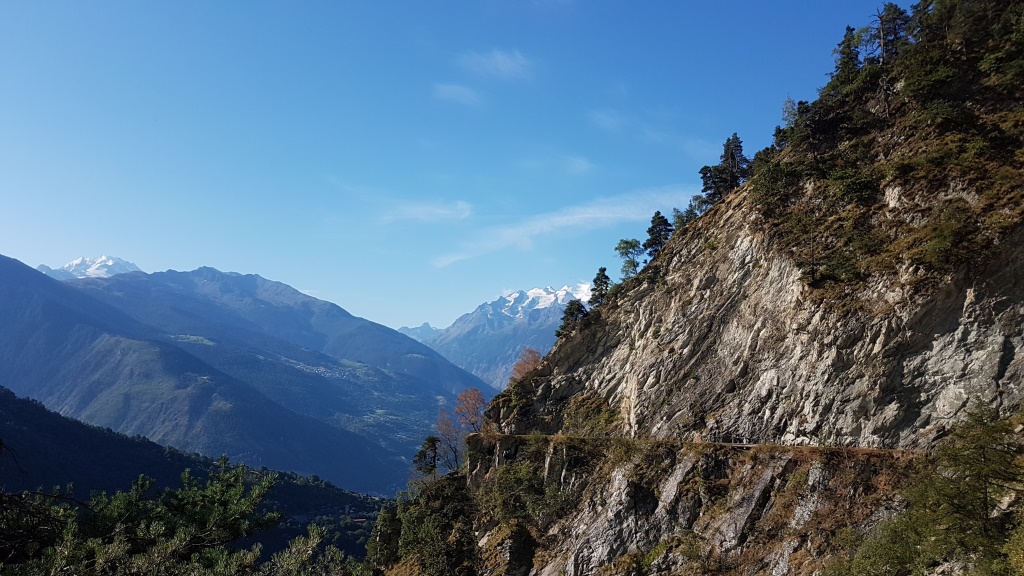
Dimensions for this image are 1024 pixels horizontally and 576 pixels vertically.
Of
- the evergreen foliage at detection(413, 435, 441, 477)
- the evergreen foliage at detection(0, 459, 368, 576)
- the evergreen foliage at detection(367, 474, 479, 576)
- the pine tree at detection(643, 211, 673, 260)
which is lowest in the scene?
the evergreen foliage at detection(367, 474, 479, 576)

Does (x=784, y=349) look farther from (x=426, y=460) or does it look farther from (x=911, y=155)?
(x=426, y=460)

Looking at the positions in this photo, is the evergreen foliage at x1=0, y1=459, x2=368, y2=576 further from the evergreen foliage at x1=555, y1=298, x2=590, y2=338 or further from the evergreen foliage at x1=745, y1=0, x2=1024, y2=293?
the evergreen foliage at x1=745, y1=0, x2=1024, y2=293

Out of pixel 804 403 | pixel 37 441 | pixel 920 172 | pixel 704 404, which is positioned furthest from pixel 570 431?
pixel 37 441

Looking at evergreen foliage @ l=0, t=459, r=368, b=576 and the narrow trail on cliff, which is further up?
the narrow trail on cliff

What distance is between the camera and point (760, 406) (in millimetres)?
43500

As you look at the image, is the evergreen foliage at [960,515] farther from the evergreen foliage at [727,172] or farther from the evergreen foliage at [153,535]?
the evergreen foliage at [727,172]

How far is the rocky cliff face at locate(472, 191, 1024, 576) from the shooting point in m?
34.7

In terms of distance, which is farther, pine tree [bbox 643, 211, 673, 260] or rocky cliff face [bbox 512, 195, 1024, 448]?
pine tree [bbox 643, 211, 673, 260]

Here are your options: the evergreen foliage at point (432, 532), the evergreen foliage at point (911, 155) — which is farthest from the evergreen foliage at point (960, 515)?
the evergreen foliage at point (432, 532)

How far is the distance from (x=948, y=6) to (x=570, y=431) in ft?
195

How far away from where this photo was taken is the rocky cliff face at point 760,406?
34.7 m

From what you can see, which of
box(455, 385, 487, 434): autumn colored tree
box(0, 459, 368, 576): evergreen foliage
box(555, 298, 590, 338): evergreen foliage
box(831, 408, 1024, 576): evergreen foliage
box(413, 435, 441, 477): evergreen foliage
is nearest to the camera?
box(0, 459, 368, 576): evergreen foliage

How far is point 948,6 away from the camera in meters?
55.2

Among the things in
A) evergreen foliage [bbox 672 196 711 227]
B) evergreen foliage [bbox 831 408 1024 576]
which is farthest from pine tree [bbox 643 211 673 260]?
evergreen foliage [bbox 831 408 1024 576]
